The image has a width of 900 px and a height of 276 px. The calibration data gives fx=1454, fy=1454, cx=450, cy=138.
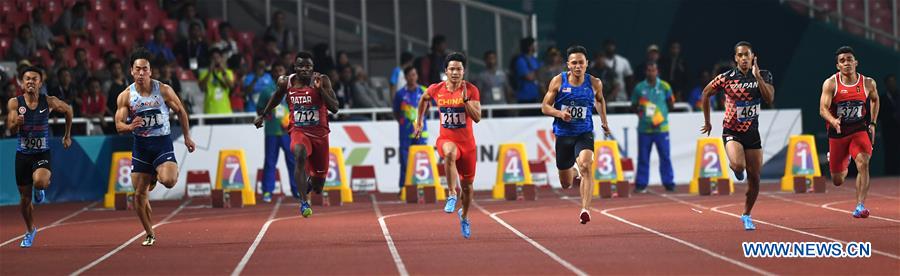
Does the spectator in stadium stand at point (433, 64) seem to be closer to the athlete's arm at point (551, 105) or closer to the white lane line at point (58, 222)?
the white lane line at point (58, 222)

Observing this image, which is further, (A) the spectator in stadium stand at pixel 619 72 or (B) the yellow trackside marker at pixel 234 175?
(A) the spectator in stadium stand at pixel 619 72

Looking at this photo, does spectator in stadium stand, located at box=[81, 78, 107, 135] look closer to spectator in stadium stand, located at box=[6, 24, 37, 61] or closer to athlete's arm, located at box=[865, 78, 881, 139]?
spectator in stadium stand, located at box=[6, 24, 37, 61]

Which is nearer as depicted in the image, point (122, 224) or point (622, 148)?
point (122, 224)

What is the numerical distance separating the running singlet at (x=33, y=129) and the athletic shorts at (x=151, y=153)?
1294mm

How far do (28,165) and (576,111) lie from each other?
5.83 meters

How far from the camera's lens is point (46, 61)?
2472 centimetres

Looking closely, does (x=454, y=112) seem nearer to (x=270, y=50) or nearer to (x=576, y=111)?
(x=576, y=111)

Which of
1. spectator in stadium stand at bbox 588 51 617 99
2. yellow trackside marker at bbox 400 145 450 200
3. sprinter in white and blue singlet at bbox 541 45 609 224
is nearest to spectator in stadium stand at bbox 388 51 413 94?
yellow trackside marker at bbox 400 145 450 200

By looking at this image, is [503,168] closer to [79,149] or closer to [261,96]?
[261,96]

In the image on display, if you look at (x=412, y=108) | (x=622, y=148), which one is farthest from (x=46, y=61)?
(x=622, y=148)

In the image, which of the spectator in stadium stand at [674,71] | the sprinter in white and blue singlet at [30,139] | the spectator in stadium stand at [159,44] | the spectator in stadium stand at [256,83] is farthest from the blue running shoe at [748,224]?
the spectator in stadium stand at [159,44]

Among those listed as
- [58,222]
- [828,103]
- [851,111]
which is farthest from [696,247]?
[58,222]

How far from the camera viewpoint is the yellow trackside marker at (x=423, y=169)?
73.3ft

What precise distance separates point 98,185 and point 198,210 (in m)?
3.43
